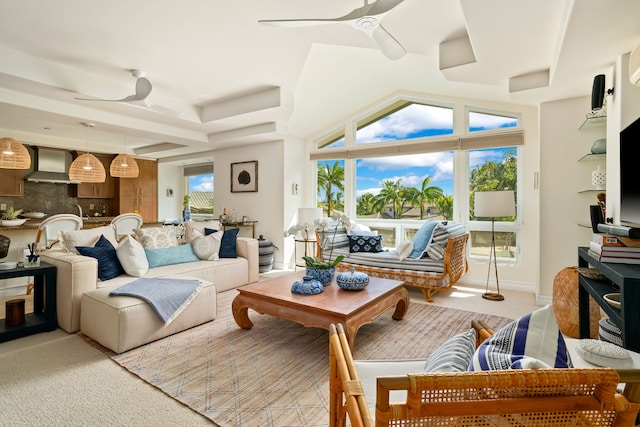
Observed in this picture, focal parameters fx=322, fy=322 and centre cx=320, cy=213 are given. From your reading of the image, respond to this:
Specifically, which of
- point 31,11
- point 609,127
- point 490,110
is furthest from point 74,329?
point 490,110

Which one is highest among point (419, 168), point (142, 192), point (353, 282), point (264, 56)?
point (264, 56)

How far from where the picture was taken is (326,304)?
244cm

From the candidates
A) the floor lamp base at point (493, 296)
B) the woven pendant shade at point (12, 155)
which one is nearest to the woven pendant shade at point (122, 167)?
the woven pendant shade at point (12, 155)

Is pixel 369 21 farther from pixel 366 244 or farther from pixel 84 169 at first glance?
pixel 84 169

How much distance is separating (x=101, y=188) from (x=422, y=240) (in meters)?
6.84

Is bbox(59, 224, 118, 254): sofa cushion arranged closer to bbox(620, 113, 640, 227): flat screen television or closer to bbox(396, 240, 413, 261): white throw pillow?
bbox(396, 240, 413, 261): white throw pillow

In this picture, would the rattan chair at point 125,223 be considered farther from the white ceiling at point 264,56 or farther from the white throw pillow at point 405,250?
the white throw pillow at point 405,250

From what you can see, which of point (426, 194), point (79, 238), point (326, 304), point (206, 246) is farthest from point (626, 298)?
point (79, 238)

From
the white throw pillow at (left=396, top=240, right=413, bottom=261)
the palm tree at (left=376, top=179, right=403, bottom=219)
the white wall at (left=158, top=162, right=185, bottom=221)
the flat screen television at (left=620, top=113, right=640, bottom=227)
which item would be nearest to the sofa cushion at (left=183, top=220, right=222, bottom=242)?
the white throw pillow at (left=396, top=240, right=413, bottom=261)

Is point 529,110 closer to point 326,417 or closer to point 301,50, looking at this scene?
point 301,50

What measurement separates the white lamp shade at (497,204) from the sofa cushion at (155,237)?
3.80 m

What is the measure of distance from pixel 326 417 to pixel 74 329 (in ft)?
7.78

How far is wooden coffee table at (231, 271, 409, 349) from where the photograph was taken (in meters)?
2.31

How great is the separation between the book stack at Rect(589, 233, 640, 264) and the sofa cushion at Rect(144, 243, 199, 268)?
153 inches
